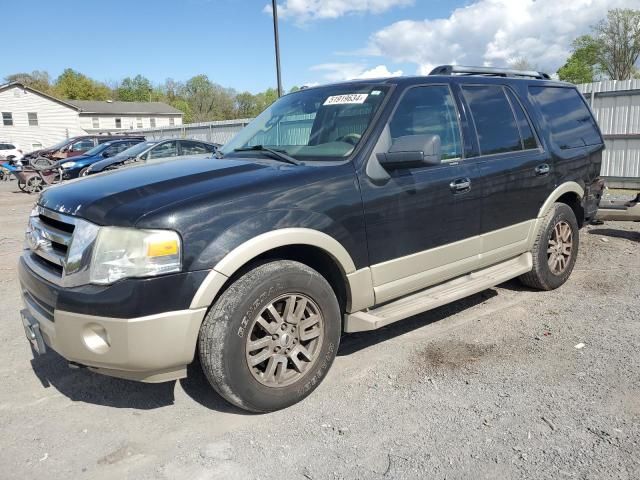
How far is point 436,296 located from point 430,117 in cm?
135

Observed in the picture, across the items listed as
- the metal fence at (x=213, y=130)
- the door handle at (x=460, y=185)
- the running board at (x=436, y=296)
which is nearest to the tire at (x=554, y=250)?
the running board at (x=436, y=296)

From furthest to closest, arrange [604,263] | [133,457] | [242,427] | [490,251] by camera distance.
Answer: [604,263], [490,251], [242,427], [133,457]

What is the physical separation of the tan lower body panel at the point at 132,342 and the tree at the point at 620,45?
5621 cm

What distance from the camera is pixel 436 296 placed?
396cm

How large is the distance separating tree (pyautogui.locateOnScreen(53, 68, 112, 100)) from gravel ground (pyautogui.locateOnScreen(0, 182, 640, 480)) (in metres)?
93.4

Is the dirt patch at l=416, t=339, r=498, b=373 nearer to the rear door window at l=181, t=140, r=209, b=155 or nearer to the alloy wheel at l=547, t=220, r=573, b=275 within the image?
the alloy wheel at l=547, t=220, r=573, b=275

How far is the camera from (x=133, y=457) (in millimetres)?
2807

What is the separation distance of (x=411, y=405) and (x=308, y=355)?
69 cm

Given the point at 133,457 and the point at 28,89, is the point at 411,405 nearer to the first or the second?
the point at 133,457

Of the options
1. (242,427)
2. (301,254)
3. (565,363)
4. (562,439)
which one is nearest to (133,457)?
(242,427)

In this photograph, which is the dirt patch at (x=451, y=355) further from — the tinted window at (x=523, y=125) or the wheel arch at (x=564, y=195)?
the tinted window at (x=523, y=125)

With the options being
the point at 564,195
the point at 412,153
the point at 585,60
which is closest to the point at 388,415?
the point at 412,153

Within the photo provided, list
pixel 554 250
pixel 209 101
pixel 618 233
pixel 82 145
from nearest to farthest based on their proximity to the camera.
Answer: pixel 554 250 < pixel 618 233 < pixel 82 145 < pixel 209 101

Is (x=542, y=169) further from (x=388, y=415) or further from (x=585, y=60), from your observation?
(x=585, y=60)
